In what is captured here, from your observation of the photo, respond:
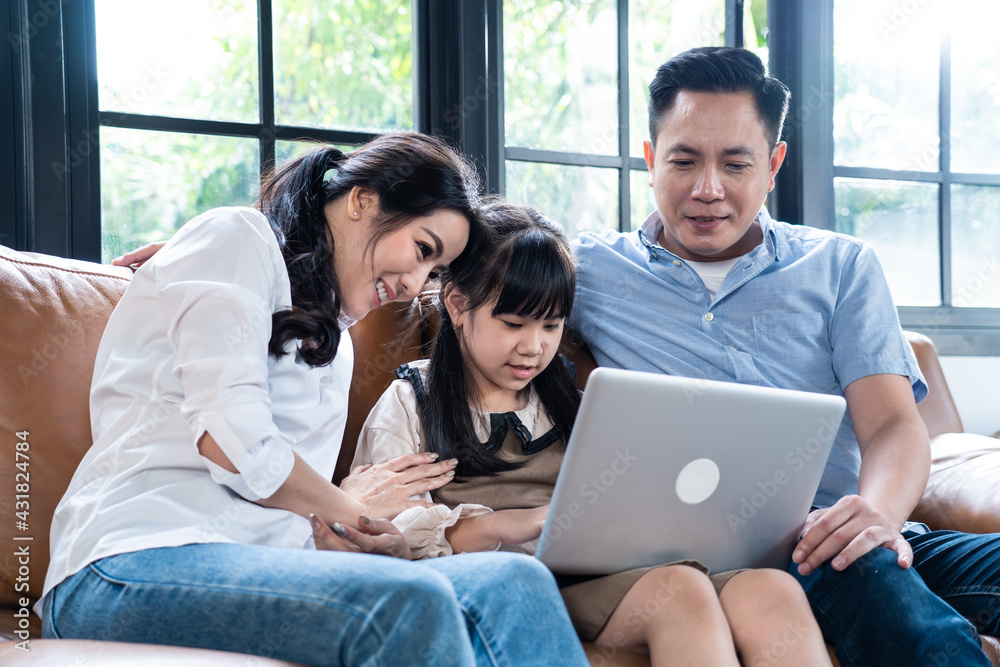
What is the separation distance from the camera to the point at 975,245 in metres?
2.33

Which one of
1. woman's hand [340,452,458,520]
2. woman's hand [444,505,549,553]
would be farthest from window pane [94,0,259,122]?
woman's hand [444,505,549,553]

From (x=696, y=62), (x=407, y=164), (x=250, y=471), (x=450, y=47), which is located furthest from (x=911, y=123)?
(x=250, y=471)

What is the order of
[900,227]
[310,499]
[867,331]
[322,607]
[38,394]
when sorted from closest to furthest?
[322,607]
[310,499]
[38,394]
[867,331]
[900,227]

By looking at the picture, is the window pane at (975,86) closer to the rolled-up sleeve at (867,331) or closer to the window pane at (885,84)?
the window pane at (885,84)

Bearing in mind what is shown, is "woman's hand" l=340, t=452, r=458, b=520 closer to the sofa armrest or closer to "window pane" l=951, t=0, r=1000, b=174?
the sofa armrest

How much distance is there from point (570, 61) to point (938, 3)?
1.12 meters

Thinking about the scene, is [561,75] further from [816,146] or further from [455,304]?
[455,304]

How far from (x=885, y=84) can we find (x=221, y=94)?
5.84 feet

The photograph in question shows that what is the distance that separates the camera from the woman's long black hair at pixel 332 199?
1079 millimetres

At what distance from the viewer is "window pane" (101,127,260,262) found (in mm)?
1623

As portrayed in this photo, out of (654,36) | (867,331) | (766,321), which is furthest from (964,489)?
(654,36)

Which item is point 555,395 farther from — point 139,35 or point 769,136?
point 139,35

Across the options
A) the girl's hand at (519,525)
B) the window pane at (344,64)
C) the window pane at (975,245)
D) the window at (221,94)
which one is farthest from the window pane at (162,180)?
the window pane at (975,245)

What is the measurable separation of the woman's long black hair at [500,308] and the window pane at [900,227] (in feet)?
4.05
